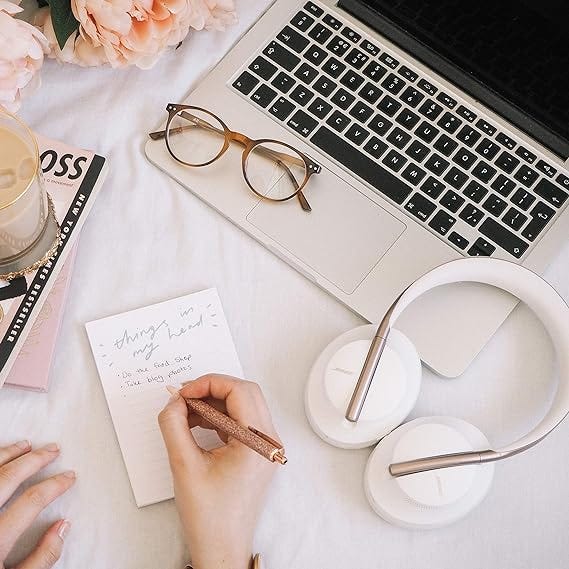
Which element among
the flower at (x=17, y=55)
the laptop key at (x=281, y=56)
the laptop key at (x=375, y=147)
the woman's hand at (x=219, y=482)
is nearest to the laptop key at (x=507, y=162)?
the laptop key at (x=375, y=147)

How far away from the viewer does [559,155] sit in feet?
2.66

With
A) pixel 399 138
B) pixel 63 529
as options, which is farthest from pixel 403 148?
pixel 63 529

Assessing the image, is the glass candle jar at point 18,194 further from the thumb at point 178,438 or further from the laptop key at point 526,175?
the laptop key at point 526,175

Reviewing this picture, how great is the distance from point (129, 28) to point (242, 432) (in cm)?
37

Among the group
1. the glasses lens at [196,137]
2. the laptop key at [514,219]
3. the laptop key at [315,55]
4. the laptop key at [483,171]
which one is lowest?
the glasses lens at [196,137]

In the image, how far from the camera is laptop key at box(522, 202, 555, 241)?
2.58ft

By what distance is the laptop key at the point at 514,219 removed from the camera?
2.59 feet

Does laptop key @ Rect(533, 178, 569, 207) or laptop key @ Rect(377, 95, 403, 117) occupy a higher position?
laptop key @ Rect(533, 178, 569, 207)

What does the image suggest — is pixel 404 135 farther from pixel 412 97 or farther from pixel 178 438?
pixel 178 438

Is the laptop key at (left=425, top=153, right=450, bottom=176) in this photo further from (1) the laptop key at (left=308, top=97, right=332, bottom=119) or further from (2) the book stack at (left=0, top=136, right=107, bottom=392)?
(2) the book stack at (left=0, top=136, right=107, bottom=392)

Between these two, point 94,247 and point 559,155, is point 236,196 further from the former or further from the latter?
point 559,155

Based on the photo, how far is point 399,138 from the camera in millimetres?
816

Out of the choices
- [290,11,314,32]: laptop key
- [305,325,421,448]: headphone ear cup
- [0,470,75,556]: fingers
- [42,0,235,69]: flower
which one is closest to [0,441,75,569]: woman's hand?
[0,470,75,556]: fingers

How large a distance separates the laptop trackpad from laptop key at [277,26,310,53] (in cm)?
13
